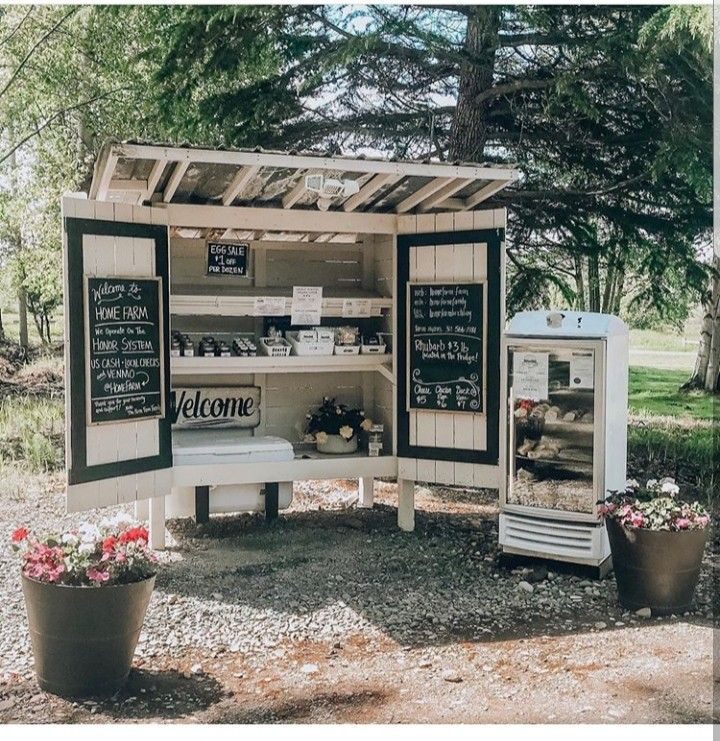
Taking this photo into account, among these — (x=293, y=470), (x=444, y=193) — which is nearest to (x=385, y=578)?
(x=293, y=470)

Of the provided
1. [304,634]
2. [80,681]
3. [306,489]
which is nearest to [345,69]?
[306,489]

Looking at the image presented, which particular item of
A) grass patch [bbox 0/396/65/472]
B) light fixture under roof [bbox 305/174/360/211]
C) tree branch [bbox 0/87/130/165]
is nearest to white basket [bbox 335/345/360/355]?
light fixture under roof [bbox 305/174/360/211]

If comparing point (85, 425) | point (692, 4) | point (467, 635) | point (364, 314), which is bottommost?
point (467, 635)

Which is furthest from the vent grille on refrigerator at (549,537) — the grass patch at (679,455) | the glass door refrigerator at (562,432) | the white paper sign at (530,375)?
the grass patch at (679,455)

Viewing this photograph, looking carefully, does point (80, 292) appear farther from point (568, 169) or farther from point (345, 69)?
point (568, 169)

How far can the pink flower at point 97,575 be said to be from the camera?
378 centimetres

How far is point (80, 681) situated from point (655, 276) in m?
6.07

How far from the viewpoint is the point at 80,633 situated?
12.4ft

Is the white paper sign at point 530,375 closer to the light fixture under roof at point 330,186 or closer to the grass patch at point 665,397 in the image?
the light fixture under roof at point 330,186

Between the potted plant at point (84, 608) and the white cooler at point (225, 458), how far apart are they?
6.39 ft

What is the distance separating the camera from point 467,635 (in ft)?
15.4

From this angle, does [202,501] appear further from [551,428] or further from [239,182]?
[551,428]

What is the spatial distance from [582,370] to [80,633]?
124 inches

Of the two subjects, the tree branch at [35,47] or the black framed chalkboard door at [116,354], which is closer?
the black framed chalkboard door at [116,354]
